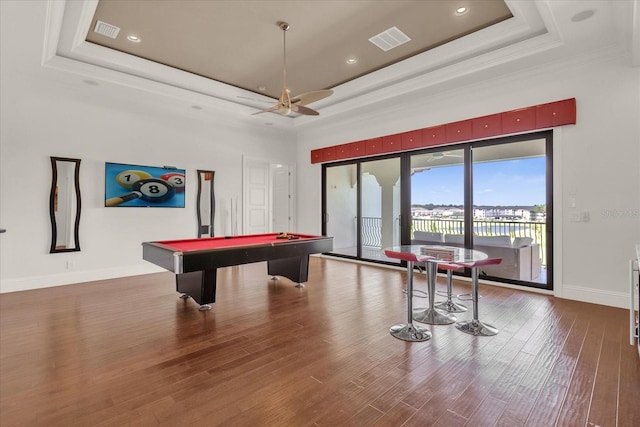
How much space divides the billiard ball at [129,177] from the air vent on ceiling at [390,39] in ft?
15.1

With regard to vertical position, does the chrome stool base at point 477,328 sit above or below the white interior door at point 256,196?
below

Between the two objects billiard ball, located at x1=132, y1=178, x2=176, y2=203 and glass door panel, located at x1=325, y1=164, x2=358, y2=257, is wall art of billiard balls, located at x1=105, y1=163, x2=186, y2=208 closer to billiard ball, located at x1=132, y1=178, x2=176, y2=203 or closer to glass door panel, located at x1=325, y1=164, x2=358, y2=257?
billiard ball, located at x1=132, y1=178, x2=176, y2=203

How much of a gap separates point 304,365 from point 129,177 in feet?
16.4

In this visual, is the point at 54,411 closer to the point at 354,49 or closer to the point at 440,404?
the point at 440,404

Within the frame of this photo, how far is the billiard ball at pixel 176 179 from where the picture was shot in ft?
20.0

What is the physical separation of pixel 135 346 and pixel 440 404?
2520 millimetres

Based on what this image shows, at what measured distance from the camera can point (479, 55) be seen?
14.4ft

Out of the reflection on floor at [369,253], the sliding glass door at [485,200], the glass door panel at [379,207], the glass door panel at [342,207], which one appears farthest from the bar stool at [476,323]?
the glass door panel at [342,207]

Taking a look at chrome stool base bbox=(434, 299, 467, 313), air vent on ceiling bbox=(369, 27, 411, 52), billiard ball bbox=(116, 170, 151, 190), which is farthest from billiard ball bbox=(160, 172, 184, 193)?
chrome stool base bbox=(434, 299, 467, 313)

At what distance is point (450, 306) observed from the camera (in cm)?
373

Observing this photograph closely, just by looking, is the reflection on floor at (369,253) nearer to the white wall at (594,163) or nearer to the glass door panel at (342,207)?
the glass door panel at (342,207)

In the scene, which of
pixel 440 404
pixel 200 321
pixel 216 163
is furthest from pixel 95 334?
pixel 216 163

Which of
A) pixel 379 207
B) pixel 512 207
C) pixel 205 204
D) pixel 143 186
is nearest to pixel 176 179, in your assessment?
pixel 143 186

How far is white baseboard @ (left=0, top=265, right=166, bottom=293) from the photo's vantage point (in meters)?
4.61
